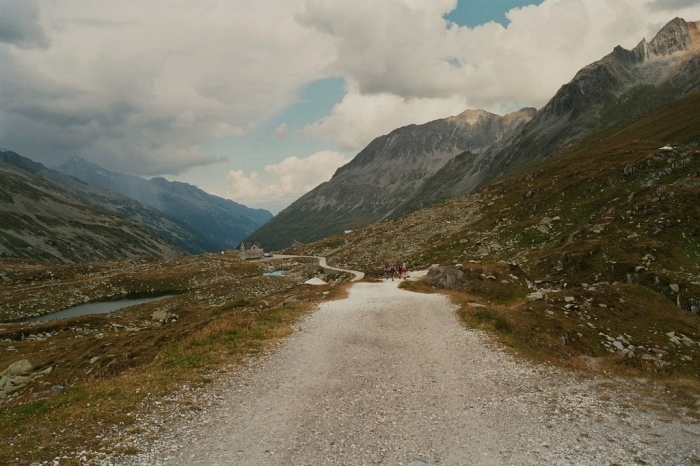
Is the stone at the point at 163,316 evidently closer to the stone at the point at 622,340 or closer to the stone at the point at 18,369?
the stone at the point at 18,369

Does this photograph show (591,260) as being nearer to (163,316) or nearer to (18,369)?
(18,369)

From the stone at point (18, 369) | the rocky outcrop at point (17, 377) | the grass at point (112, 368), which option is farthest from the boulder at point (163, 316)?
the stone at point (18, 369)

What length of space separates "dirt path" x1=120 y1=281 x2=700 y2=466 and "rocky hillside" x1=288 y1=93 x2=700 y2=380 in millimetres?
6315

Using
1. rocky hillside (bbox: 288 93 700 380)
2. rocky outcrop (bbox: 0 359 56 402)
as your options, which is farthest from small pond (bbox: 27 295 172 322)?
rocky outcrop (bbox: 0 359 56 402)

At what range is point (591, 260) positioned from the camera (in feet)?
150

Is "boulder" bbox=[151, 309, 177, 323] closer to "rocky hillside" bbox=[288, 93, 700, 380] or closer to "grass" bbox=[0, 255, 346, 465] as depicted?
"grass" bbox=[0, 255, 346, 465]

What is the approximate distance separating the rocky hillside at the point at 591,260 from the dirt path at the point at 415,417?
Answer: 632cm

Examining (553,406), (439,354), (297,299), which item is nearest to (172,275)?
(297,299)

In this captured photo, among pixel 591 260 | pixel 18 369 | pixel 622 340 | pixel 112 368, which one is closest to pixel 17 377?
pixel 18 369

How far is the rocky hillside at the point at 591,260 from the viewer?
93.0 feet

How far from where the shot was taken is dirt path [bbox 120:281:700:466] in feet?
41.8

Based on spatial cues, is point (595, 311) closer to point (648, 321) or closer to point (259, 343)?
point (648, 321)

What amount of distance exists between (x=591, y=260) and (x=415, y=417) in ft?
128

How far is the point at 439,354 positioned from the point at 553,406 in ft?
23.8
